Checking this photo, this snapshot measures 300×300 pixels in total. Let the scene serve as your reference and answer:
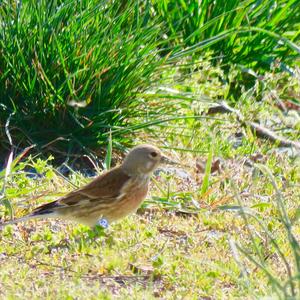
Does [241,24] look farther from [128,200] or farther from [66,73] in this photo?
[128,200]

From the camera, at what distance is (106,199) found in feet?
20.5

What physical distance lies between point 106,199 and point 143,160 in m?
0.42

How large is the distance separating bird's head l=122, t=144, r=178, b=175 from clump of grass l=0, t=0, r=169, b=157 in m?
0.81

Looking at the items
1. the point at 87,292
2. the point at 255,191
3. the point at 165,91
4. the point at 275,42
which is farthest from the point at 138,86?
the point at 87,292

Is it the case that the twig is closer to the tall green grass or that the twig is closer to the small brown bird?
the tall green grass

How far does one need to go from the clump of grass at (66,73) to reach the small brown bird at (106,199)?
3.10 feet

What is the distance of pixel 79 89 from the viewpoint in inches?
289

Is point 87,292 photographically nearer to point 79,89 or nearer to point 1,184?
point 1,184

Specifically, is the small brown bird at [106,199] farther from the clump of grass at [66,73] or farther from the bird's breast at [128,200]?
the clump of grass at [66,73]

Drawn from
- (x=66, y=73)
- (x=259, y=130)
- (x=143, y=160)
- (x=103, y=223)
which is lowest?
(x=259, y=130)

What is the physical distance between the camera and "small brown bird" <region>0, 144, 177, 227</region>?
242 inches

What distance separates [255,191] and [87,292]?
2306 millimetres

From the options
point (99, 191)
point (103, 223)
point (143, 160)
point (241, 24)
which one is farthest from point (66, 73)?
point (241, 24)

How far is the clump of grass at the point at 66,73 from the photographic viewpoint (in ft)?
24.0
